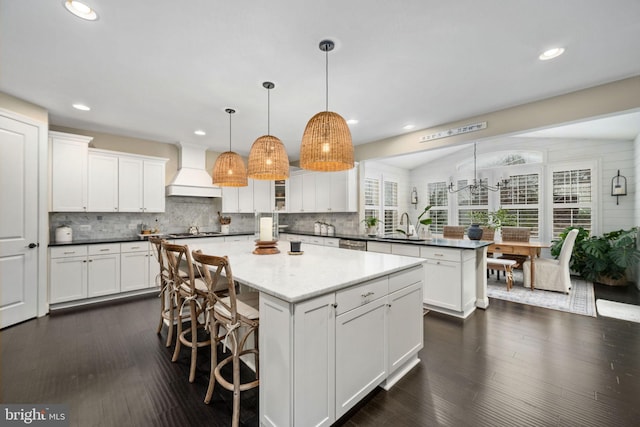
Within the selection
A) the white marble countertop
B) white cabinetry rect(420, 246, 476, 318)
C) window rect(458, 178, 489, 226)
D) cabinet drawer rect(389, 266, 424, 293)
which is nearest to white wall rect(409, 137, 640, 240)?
window rect(458, 178, 489, 226)

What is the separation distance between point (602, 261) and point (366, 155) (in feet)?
14.6

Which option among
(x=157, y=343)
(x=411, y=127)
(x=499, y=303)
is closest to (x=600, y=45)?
(x=411, y=127)

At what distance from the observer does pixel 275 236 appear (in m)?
2.89

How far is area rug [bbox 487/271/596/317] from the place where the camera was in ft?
11.7

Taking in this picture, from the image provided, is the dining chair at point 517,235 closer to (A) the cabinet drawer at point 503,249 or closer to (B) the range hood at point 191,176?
(A) the cabinet drawer at point 503,249

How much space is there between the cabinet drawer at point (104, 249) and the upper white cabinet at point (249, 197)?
6.33 feet

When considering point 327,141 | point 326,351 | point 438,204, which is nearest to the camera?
point 326,351

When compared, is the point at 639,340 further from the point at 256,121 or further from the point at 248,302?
the point at 256,121

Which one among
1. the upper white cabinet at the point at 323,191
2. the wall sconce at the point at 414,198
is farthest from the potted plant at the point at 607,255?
the upper white cabinet at the point at 323,191

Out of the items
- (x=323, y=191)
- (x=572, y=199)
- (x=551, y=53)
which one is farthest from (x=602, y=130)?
(x=323, y=191)

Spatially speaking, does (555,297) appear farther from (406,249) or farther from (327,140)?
(327,140)

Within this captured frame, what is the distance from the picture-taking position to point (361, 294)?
172 centimetres

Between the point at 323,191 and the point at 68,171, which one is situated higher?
the point at 68,171

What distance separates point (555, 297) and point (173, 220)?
666cm
